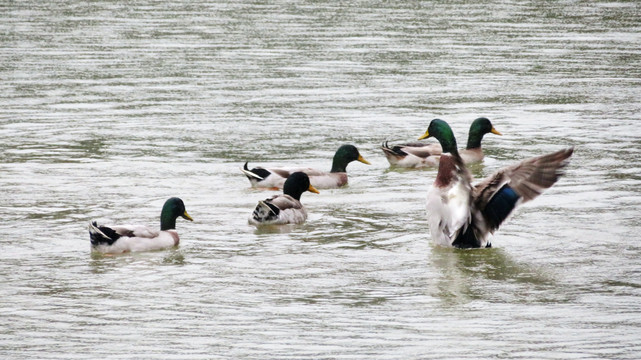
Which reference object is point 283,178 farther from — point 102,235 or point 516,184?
point 516,184

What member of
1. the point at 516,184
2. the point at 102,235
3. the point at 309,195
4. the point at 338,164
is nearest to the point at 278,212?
the point at 102,235

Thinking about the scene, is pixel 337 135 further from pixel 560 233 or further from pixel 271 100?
pixel 560 233

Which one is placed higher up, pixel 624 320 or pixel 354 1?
pixel 354 1

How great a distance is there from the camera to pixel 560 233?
1144 centimetres

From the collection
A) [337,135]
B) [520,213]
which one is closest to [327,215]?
[520,213]

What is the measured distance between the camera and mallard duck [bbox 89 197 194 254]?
10578 mm

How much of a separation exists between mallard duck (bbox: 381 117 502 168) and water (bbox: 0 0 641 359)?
25cm

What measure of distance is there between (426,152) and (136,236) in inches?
200

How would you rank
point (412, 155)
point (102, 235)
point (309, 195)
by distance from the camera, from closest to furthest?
point (102, 235)
point (309, 195)
point (412, 155)

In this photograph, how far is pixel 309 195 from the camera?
13.9m

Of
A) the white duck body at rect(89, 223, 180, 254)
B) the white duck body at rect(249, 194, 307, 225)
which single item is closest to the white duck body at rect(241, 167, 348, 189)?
the white duck body at rect(249, 194, 307, 225)

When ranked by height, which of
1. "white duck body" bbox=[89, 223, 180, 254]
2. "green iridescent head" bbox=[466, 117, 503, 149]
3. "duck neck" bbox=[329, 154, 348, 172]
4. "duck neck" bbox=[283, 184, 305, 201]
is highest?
"green iridescent head" bbox=[466, 117, 503, 149]

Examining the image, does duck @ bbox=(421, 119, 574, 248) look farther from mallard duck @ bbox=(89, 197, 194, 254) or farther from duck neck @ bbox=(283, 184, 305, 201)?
mallard duck @ bbox=(89, 197, 194, 254)

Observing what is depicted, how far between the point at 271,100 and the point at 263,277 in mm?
10068
